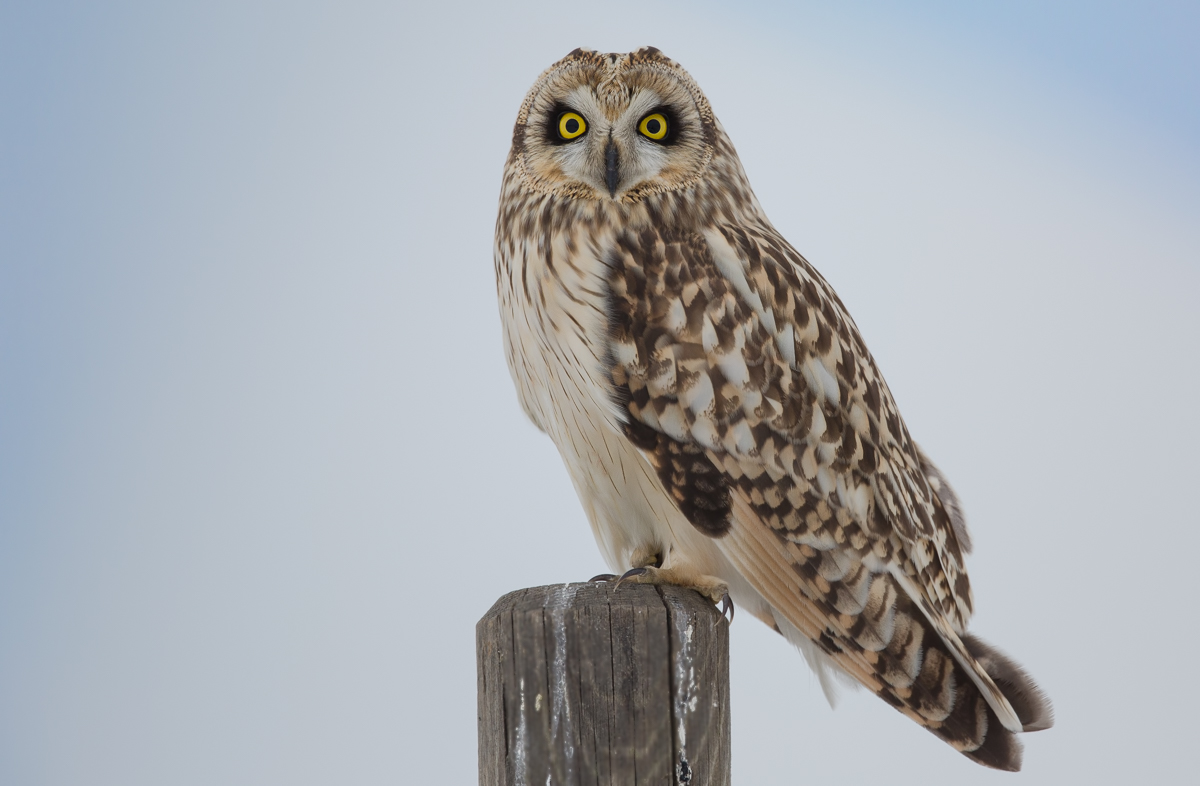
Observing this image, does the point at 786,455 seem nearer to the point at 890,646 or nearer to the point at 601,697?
the point at 890,646

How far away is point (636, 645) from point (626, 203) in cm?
94

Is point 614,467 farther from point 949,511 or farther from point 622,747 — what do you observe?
point 949,511

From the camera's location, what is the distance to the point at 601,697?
1.41 meters

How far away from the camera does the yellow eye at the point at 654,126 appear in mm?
2097

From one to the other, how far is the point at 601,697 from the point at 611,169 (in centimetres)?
104

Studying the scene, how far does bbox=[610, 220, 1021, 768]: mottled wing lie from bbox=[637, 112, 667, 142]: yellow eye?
0.24 m

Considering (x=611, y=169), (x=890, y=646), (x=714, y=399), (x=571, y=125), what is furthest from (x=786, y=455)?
(x=571, y=125)

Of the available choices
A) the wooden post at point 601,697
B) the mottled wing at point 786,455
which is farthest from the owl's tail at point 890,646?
the wooden post at point 601,697

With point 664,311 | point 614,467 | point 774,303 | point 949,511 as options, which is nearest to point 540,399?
point 614,467

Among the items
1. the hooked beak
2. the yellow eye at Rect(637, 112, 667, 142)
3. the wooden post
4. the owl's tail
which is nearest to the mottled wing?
the owl's tail

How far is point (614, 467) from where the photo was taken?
2.02m

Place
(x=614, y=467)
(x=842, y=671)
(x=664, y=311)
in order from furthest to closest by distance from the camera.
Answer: (x=842, y=671)
(x=614, y=467)
(x=664, y=311)

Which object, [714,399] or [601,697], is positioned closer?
[601,697]

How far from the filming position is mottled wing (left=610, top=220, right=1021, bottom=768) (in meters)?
1.88
